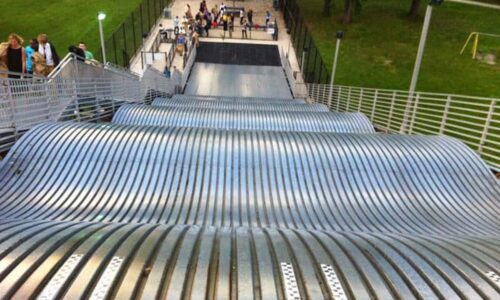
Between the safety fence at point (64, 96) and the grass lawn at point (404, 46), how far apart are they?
17.1 meters

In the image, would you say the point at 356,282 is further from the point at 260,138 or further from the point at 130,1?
the point at 130,1

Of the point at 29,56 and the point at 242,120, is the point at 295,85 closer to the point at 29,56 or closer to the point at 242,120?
the point at 242,120

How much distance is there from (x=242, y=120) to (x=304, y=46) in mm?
18222

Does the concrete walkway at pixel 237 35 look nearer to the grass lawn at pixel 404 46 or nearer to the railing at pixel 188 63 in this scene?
the railing at pixel 188 63

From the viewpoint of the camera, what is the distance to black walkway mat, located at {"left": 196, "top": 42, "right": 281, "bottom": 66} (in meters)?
28.9

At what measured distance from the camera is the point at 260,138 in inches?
272

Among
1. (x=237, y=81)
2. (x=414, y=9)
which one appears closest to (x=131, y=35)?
→ (x=237, y=81)

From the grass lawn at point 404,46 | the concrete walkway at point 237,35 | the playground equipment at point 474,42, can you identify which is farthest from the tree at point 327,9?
the playground equipment at point 474,42

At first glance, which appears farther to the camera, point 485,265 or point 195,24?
point 195,24

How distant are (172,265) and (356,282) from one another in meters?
1.28

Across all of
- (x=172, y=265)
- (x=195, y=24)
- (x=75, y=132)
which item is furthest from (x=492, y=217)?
(x=195, y=24)

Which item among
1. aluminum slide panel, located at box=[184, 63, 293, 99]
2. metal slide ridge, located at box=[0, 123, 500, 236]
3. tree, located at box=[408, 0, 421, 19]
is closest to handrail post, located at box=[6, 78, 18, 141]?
metal slide ridge, located at box=[0, 123, 500, 236]

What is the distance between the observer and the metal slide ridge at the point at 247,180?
5148 millimetres

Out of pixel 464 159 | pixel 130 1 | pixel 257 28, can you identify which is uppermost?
pixel 130 1
